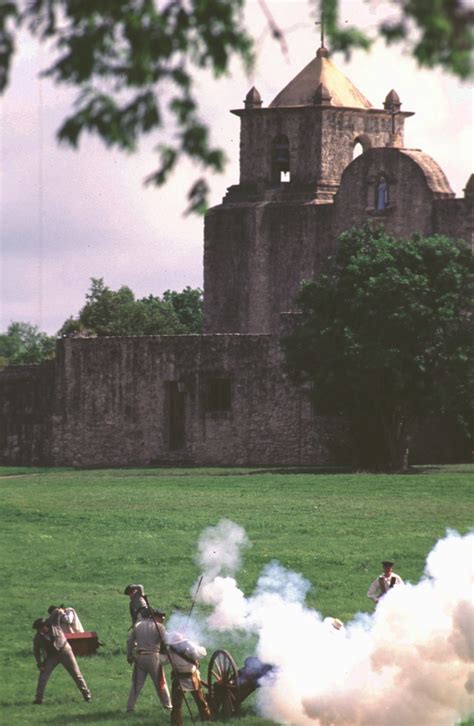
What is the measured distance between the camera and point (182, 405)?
221 ft

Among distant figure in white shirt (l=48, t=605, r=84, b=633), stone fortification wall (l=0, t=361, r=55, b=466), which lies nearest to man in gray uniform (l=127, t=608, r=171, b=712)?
distant figure in white shirt (l=48, t=605, r=84, b=633)

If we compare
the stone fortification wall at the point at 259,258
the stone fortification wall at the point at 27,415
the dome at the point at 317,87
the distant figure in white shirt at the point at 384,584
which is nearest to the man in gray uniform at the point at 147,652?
the distant figure in white shirt at the point at 384,584

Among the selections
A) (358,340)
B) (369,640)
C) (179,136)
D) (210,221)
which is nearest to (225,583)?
(369,640)

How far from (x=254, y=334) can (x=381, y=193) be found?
8340mm

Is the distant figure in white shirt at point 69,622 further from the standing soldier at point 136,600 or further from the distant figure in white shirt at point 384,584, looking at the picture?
the distant figure in white shirt at point 384,584

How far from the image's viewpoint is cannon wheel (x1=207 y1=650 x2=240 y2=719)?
27.2 meters

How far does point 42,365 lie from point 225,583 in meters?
38.4

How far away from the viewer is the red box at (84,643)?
32.0 metres

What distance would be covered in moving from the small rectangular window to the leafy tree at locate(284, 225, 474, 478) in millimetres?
5328

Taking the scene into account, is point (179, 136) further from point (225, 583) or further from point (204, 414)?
point (204, 414)

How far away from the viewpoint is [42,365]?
6975 centimetres

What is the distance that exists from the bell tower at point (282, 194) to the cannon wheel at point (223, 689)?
48.8m

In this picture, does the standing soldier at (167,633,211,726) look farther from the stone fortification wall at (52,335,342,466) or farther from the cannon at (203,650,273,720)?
the stone fortification wall at (52,335,342,466)

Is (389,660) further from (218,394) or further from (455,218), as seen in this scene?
(455,218)
